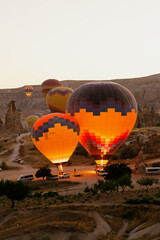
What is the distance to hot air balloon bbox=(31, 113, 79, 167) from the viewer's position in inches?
1626

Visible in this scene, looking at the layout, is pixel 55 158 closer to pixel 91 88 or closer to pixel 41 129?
pixel 41 129

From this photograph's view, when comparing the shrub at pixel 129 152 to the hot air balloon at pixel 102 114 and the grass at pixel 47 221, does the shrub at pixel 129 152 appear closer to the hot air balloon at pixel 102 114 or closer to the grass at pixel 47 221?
the hot air balloon at pixel 102 114

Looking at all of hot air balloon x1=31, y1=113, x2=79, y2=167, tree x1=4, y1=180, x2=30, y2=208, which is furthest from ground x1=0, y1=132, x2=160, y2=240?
hot air balloon x1=31, y1=113, x2=79, y2=167

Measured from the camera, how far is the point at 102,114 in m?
42.7

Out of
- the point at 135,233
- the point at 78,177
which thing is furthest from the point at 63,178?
the point at 135,233

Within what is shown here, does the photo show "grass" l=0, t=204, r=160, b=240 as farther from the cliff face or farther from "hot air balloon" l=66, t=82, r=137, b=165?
the cliff face

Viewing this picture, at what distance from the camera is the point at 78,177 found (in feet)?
153

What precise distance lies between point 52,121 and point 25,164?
26286 mm

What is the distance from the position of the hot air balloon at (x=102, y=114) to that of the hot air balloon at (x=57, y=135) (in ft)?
7.21

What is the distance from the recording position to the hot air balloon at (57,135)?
41.3m

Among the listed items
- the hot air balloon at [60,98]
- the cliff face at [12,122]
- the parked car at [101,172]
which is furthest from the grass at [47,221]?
the cliff face at [12,122]

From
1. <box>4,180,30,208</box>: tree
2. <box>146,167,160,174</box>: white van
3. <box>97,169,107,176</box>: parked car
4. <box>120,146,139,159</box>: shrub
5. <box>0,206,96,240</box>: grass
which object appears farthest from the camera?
<box>120,146,139,159</box>: shrub

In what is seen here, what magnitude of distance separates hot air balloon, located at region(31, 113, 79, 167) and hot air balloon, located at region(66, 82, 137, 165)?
220 cm

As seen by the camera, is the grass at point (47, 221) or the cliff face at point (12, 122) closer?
the grass at point (47, 221)
